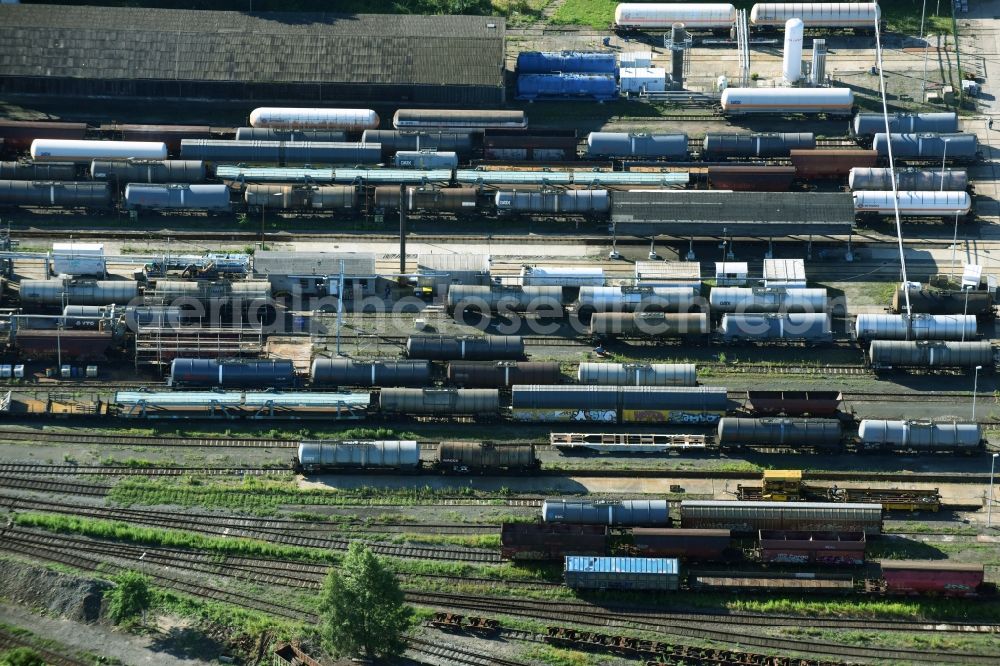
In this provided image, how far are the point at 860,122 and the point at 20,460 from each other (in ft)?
251

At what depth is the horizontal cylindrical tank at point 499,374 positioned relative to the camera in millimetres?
165125

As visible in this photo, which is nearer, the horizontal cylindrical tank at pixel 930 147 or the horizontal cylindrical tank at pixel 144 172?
the horizontal cylindrical tank at pixel 144 172

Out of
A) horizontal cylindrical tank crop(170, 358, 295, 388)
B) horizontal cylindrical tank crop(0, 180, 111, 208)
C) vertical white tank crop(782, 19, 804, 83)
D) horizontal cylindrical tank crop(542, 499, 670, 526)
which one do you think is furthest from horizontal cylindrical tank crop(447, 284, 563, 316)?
vertical white tank crop(782, 19, 804, 83)

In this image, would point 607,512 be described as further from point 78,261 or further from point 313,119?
point 313,119

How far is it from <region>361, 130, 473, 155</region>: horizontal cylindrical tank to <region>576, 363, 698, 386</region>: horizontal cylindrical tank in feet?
107

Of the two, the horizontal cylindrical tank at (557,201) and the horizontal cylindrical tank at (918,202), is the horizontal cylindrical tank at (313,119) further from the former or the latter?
the horizontal cylindrical tank at (918,202)

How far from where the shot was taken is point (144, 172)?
186m

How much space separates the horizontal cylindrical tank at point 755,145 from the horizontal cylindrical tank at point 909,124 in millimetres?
5069

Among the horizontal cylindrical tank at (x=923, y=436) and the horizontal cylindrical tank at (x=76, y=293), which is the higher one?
the horizontal cylindrical tank at (x=76, y=293)

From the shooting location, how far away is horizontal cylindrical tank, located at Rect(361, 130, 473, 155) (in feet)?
627

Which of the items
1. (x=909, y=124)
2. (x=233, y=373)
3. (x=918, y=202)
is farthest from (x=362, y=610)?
(x=909, y=124)

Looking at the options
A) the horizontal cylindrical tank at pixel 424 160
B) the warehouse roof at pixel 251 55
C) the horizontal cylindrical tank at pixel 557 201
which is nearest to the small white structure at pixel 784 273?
the horizontal cylindrical tank at pixel 557 201

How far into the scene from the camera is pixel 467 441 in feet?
525

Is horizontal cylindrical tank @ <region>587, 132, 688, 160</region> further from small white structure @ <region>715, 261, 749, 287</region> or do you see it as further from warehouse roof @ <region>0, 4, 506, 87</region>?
small white structure @ <region>715, 261, 749, 287</region>
